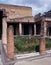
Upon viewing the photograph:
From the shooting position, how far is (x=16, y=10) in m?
33.9

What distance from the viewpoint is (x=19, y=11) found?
34.4 meters

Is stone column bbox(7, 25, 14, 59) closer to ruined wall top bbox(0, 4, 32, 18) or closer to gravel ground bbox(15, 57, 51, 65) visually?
gravel ground bbox(15, 57, 51, 65)

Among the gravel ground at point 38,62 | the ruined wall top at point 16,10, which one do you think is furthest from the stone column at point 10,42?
the ruined wall top at point 16,10

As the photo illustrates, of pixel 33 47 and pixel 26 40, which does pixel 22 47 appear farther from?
pixel 26 40

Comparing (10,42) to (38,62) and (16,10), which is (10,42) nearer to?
(38,62)

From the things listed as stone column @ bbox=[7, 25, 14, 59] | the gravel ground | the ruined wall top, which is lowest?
the gravel ground

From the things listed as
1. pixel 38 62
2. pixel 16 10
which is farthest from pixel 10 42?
pixel 16 10

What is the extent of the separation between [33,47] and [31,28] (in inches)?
565

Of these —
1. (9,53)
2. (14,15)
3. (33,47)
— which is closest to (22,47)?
(33,47)

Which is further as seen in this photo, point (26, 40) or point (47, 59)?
point (26, 40)

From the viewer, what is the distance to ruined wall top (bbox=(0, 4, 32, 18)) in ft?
106

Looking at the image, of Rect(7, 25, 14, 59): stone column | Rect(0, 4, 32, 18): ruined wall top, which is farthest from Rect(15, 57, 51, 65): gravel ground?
Rect(0, 4, 32, 18): ruined wall top

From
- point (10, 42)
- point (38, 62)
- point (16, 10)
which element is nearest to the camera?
point (10, 42)

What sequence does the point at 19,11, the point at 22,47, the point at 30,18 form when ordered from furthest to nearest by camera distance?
the point at 19,11, the point at 30,18, the point at 22,47
